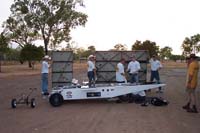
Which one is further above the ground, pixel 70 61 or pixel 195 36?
pixel 195 36

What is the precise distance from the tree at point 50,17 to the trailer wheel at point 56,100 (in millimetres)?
43050

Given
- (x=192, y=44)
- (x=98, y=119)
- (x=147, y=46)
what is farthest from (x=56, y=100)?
(x=192, y=44)

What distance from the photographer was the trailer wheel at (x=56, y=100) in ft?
49.3

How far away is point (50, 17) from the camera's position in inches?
2265

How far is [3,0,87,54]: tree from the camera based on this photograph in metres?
57.7

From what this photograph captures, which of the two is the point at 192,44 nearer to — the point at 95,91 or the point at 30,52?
the point at 30,52

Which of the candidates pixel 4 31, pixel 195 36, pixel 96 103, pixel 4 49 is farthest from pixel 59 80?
pixel 195 36

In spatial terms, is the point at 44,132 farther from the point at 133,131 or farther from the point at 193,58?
the point at 193,58

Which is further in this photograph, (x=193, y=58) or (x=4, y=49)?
(x=4, y=49)

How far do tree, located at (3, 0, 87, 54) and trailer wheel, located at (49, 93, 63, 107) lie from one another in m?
43.0

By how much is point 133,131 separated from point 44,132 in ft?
7.34

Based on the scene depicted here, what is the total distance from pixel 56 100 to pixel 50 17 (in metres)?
43.7

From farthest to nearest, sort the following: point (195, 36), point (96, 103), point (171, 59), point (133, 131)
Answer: point (171, 59)
point (195, 36)
point (96, 103)
point (133, 131)

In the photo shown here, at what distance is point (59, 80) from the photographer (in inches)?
819
